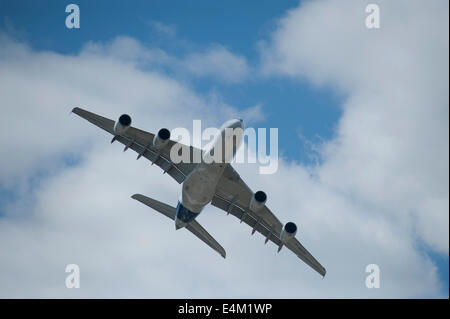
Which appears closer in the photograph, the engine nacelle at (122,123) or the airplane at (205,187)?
the engine nacelle at (122,123)

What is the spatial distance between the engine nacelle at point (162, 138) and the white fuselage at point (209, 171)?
2569 mm

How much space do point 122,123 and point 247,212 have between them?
473 inches

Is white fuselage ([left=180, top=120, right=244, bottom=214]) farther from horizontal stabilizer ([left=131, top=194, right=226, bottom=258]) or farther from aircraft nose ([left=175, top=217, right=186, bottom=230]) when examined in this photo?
horizontal stabilizer ([left=131, top=194, right=226, bottom=258])

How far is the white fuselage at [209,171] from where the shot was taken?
29203mm

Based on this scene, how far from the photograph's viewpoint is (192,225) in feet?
115

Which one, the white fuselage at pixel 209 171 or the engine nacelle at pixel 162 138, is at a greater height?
the engine nacelle at pixel 162 138

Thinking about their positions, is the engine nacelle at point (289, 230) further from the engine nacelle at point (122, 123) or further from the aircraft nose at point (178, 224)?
the engine nacelle at point (122, 123)

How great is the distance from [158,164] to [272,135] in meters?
9.06

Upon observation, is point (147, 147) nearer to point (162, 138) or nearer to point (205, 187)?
point (162, 138)

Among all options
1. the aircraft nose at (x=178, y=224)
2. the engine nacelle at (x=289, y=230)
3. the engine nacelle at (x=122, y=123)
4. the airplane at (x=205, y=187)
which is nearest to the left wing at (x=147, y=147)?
the airplane at (x=205, y=187)
